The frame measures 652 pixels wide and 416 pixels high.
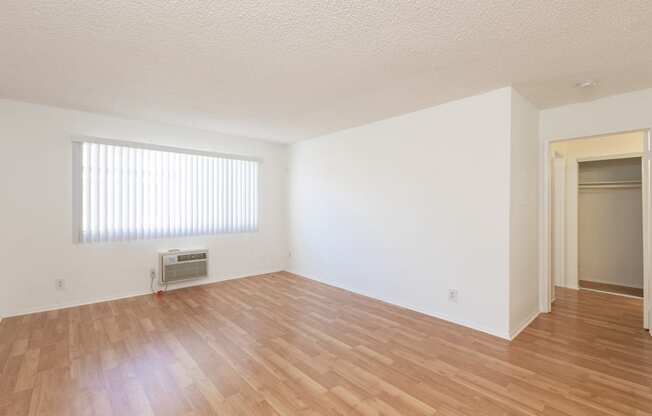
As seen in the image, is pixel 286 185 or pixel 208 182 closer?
pixel 208 182

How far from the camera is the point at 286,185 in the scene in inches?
237

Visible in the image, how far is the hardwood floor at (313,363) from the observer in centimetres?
195

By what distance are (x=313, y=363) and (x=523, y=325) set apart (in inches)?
94.2

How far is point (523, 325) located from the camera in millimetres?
3207

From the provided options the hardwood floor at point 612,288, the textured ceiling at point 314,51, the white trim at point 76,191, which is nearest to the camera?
the textured ceiling at point 314,51

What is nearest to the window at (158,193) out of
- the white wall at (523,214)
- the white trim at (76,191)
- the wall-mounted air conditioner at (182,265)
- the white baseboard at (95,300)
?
Answer: the white trim at (76,191)

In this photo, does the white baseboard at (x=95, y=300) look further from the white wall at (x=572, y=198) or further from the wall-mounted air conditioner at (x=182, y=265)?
the white wall at (x=572, y=198)

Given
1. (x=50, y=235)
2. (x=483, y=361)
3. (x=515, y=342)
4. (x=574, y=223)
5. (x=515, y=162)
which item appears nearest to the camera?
(x=483, y=361)

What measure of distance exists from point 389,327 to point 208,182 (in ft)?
12.1

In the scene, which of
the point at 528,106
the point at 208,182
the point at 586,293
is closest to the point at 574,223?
the point at 586,293

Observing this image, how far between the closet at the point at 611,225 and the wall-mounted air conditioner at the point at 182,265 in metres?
6.28

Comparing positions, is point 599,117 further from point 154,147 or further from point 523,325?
point 154,147

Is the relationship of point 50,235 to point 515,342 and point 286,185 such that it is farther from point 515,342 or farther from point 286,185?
point 515,342

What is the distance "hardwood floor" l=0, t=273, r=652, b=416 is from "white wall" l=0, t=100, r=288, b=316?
1.08ft
